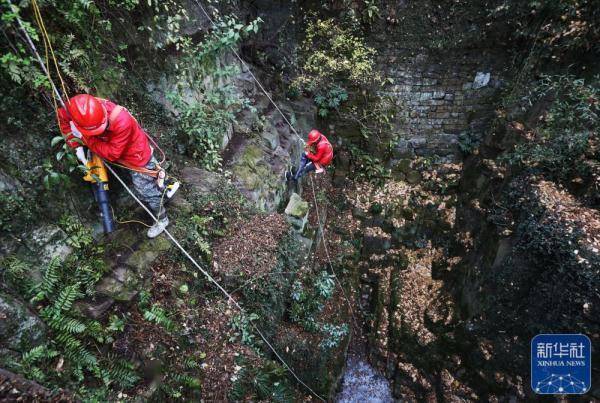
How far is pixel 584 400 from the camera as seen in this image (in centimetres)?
442

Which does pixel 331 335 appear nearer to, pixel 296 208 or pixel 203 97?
pixel 296 208

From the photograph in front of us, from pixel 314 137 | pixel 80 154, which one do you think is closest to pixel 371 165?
pixel 314 137

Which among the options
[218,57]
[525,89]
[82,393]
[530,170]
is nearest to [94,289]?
[82,393]

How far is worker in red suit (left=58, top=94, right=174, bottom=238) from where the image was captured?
3197mm

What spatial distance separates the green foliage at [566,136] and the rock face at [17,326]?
7917mm

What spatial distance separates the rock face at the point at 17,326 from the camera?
284 centimetres

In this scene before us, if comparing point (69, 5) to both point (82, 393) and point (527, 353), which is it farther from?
point (527, 353)

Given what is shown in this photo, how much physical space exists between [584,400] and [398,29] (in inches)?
337

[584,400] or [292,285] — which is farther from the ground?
[292,285]

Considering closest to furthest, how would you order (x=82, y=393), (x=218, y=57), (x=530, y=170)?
(x=82, y=393)
(x=530, y=170)
(x=218, y=57)

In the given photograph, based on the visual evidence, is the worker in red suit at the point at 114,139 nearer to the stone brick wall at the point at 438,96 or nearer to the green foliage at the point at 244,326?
the green foliage at the point at 244,326

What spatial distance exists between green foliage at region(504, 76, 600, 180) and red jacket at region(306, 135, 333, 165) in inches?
150

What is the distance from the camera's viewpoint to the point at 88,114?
3.18 m

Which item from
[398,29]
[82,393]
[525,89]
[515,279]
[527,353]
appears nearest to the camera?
Answer: [82,393]
